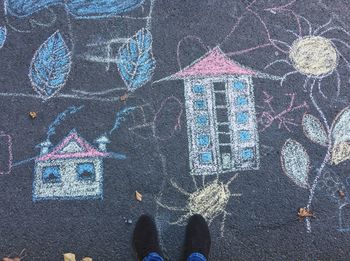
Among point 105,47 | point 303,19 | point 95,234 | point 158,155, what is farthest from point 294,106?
point 95,234

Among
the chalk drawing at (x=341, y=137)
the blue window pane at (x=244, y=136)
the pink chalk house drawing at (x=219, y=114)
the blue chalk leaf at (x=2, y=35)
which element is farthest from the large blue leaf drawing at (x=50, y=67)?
the chalk drawing at (x=341, y=137)

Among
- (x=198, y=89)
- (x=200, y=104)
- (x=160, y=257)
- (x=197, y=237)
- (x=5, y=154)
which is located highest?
(x=198, y=89)

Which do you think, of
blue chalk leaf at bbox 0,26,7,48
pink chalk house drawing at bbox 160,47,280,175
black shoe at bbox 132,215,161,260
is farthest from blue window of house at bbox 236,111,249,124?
blue chalk leaf at bbox 0,26,7,48

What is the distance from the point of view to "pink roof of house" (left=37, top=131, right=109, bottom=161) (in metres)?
3.02

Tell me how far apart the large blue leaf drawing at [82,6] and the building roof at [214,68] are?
1.89ft

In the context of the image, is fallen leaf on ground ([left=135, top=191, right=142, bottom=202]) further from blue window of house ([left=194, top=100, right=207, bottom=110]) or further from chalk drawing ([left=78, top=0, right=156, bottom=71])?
chalk drawing ([left=78, top=0, right=156, bottom=71])

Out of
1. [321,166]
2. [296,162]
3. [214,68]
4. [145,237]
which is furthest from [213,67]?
[145,237]

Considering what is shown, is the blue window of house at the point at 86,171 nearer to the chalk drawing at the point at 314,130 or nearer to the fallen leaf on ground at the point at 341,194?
the chalk drawing at the point at 314,130

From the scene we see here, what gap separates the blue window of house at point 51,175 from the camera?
299 centimetres

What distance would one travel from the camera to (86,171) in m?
3.01

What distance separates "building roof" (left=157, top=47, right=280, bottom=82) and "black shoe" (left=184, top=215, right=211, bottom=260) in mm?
932

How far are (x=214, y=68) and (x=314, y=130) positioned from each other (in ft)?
2.55

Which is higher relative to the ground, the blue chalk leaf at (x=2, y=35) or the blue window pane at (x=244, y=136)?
the blue chalk leaf at (x=2, y=35)

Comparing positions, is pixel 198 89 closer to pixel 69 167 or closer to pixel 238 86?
pixel 238 86
